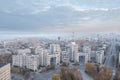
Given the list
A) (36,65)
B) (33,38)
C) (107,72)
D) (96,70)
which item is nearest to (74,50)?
(36,65)

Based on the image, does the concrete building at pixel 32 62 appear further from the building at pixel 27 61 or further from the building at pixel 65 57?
the building at pixel 65 57

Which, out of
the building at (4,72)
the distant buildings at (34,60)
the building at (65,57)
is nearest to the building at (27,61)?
the distant buildings at (34,60)

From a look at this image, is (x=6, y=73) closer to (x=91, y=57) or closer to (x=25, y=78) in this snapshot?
(x=25, y=78)

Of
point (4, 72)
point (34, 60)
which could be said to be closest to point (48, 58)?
point (34, 60)

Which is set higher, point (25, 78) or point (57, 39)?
point (57, 39)

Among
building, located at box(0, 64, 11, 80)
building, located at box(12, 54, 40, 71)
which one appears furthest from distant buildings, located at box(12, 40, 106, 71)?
building, located at box(0, 64, 11, 80)

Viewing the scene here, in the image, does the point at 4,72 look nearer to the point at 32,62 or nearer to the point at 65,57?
the point at 32,62

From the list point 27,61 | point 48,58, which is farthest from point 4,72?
point 48,58

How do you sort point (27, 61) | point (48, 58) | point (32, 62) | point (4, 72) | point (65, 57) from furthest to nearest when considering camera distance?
point (65, 57)
point (48, 58)
point (27, 61)
point (32, 62)
point (4, 72)

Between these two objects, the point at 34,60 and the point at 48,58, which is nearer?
the point at 34,60

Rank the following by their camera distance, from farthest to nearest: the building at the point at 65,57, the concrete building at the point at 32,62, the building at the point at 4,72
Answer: the building at the point at 65,57
the concrete building at the point at 32,62
the building at the point at 4,72

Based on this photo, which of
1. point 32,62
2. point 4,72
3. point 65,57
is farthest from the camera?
point 65,57
